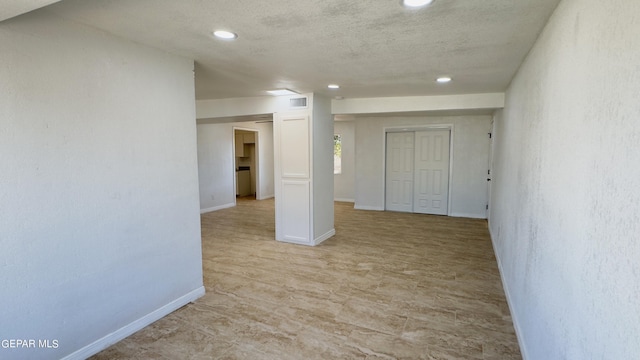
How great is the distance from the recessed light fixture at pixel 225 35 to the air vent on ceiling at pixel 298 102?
2370 millimetres

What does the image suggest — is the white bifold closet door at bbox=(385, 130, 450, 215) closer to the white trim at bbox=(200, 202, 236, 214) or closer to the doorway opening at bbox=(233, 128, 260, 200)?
the white trim at bbox=(200, 202, 236, 214)

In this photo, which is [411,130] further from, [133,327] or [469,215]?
[133,327]

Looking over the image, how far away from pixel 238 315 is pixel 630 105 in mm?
2838

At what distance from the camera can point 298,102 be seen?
4.65 m

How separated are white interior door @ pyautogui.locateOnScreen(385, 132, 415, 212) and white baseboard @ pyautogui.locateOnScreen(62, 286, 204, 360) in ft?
17.0

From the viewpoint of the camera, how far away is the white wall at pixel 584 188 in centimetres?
93

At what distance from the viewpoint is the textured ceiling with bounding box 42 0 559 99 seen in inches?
70.9

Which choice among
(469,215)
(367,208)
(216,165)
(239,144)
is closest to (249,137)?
(239,144)

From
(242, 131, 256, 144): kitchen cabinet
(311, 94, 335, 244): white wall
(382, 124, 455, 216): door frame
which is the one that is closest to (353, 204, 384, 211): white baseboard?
(382, 124, 455, 216): door frame

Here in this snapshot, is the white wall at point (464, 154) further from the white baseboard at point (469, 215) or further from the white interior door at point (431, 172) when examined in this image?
the white interior door at point (431, 172)

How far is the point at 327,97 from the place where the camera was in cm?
494

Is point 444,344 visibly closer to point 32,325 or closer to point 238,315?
point 238,315

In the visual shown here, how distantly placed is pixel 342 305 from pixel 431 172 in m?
4.81

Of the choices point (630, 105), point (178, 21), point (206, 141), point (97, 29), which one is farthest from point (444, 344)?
point (206, 141)
